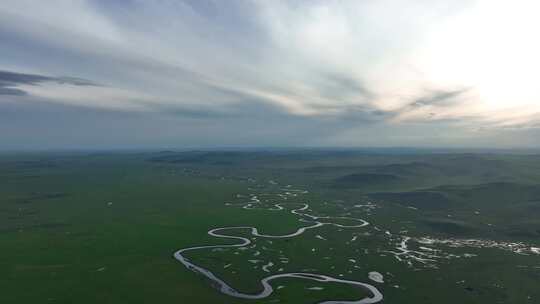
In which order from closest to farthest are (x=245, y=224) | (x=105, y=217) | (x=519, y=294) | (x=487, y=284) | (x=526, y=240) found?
(x=519, y=294), (x=487, y=284), (x=526, y=240), (x=245, y=224), (x=105, y=217)

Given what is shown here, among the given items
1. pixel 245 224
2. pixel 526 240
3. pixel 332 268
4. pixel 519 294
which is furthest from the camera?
pixel 245 224

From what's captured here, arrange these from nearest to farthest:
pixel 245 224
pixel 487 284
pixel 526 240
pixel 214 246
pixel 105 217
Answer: pixel 487 284, pixel 214 246, pixel 526 240, pixel 245 224, pixel 105 217

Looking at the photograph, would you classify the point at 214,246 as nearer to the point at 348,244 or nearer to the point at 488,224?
the point at 348,244

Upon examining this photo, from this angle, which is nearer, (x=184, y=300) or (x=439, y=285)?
(x=184, y=300)

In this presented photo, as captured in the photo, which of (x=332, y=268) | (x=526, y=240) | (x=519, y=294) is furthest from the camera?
(x=526, y=240)

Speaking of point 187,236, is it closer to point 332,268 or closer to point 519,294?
point 332,268

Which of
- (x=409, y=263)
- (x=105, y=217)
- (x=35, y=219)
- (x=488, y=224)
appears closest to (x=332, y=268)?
(x=409, y=263)

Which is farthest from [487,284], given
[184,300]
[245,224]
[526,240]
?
[245,224]

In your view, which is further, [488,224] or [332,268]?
[488,224]
